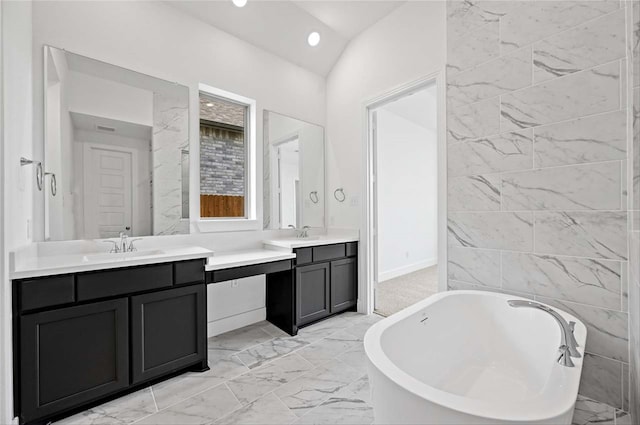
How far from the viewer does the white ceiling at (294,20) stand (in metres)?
2.60

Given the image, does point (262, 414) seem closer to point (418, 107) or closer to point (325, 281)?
point (325, 281)

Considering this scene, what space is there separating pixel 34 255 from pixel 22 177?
497 mm

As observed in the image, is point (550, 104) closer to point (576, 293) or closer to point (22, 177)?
point (576, 293)

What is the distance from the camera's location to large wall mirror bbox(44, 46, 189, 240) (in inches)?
76.6

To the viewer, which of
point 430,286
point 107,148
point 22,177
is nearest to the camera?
point 22,177

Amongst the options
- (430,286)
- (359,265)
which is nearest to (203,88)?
(359,265)

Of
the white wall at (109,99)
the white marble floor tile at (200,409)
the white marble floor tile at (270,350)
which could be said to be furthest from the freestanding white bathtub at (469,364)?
the white wall at (109,99)

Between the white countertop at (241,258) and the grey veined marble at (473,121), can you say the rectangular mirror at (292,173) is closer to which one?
the white countertop at (241,258)

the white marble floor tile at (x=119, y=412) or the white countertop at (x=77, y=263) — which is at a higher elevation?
the white countertop at (x=77, y=263)

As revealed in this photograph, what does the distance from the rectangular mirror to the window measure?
18 centimetres

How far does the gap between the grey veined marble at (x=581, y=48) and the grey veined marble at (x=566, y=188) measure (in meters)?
0.61

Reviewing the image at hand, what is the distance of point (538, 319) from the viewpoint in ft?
5.43

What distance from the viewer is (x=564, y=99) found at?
1747 mm

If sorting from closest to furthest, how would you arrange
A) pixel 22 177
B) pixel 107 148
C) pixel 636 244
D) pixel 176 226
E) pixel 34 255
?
pixel 636 244 → pixel 22 177 → pixel 34 255 → pixel 107 148 → pixel 176 226
